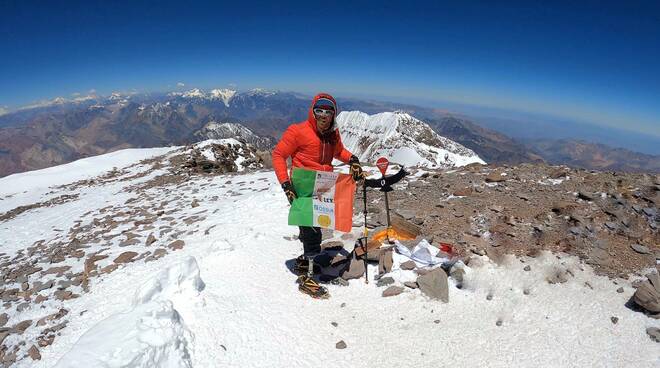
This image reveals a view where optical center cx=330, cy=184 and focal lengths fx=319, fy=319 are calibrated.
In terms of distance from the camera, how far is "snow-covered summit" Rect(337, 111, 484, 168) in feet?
319

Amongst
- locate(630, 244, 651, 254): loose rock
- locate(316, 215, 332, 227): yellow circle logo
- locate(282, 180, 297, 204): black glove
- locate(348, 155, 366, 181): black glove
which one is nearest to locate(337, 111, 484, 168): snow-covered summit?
locate(630, 244, 651, 254): loose rock

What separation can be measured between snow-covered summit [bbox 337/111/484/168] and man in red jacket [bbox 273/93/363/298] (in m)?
80.3

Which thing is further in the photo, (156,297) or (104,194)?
(104,194)

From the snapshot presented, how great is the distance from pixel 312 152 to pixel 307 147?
0.16m

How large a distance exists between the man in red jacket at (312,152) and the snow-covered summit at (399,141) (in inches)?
3162

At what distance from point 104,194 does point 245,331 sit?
19.5 m

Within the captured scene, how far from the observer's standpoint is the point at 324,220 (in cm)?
721

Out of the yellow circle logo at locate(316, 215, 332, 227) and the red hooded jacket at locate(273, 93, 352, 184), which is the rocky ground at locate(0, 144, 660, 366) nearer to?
the yellow circle logo at locate(316, 215, 332, 227)

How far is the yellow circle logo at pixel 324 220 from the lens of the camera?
7.18m

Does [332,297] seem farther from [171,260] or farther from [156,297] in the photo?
[171,260]

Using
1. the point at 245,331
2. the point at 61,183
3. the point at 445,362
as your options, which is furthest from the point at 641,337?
the point at 61,183

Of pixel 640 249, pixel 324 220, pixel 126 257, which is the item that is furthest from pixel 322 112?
pixel 640 249

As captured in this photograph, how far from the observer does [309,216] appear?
Result: 7.12m

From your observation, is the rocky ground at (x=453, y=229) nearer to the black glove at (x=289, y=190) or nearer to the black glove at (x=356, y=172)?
the black glove at (x=356, y=172)
